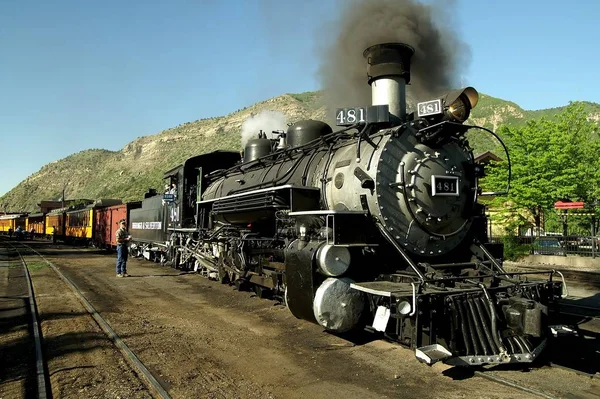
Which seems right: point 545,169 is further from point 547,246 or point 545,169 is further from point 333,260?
point 333,260

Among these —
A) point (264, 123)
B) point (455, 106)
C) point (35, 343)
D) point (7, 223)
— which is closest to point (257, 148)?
point (264, 123)

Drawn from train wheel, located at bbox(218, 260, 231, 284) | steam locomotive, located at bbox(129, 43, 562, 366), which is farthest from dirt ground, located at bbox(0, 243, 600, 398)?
train wheel, located at bbox(218, 260, 231, 284)

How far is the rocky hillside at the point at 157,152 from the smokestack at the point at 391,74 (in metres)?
75.3

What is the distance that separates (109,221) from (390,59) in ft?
77.0

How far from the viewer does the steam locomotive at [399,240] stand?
15.9 feet

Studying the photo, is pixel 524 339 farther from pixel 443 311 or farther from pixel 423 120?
pixel 423 120

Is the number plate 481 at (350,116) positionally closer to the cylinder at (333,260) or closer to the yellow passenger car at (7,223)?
the cylinder at (333,260)

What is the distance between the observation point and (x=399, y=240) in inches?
238

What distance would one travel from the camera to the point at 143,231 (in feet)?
62.9

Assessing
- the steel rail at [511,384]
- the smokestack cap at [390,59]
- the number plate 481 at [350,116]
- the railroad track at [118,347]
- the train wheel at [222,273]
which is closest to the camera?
the steel rail at [511,384]

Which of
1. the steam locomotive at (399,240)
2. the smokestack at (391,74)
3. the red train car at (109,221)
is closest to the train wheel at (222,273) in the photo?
the steam locomotive at (399,240)

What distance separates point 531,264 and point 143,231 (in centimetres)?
1557

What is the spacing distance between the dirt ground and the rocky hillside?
74.7m

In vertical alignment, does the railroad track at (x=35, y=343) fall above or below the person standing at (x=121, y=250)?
below
